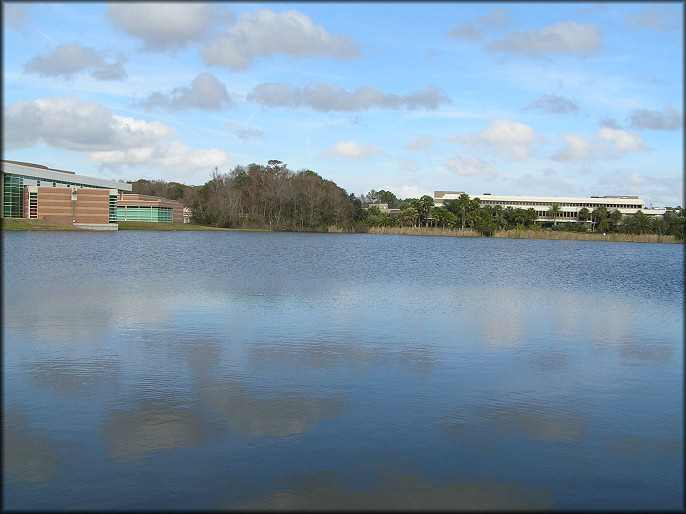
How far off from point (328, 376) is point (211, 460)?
13.0ft

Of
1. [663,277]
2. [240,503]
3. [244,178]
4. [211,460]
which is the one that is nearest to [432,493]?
[240,503]

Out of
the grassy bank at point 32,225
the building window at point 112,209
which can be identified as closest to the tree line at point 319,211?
the building window at point 112,209

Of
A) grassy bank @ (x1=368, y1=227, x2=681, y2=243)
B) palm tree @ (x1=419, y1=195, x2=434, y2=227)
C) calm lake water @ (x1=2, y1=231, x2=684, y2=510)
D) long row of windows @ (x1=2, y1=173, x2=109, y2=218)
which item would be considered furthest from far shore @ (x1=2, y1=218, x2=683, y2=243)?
calm lake water @ (x1=2, y1=231, x2=684, y2=510)

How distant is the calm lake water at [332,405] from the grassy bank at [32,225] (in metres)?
54.2

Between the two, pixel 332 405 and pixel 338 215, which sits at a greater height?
pixel 338 215

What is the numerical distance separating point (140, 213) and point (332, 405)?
9884cm

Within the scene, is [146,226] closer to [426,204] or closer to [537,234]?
[426,204]

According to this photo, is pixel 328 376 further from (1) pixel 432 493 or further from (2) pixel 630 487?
(2) pixel 630 487

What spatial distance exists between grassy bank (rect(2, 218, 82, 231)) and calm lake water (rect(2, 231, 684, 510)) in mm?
54163

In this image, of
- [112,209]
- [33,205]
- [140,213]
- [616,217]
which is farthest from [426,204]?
[33,205]

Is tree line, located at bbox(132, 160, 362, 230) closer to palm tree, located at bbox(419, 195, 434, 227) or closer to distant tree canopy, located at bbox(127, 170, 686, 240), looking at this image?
distant tree canopy, located at bbox(127, 170, 686, 240)

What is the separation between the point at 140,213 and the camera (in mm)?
101312

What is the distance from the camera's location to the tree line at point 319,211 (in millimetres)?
105125

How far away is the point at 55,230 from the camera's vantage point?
72250 millimetres
